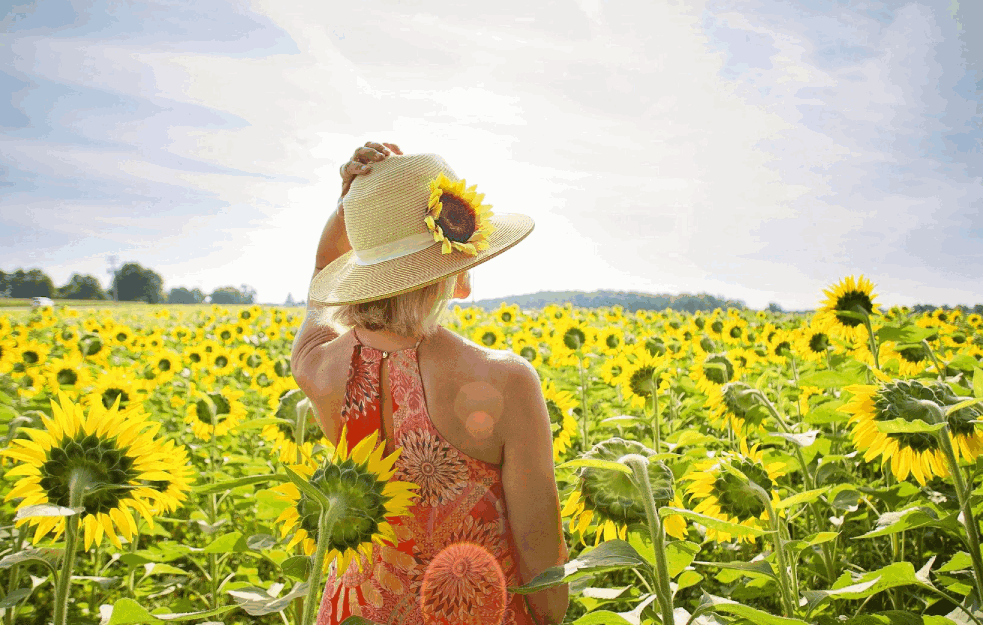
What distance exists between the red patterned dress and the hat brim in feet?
0.63

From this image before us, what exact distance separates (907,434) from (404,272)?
146 centimetres

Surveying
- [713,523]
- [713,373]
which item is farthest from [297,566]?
[713,373]

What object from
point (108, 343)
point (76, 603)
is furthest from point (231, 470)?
point (108, 343)

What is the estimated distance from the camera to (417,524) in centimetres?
173

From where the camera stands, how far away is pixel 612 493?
1452 millimetres

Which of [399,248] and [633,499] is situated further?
[399,248]

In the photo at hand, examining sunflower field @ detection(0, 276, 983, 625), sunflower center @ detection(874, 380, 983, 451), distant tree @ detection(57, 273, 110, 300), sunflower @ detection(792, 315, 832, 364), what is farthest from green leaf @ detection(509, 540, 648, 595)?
distant tree @ detection(57, 273, 110, 300)

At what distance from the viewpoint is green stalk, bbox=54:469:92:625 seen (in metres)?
1.17

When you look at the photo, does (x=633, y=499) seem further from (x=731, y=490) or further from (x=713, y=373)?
(x=713, y=373)

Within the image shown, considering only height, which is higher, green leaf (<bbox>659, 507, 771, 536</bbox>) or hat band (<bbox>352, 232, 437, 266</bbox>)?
hat band (<bbox>352, 232, 437, 266</bbox>)

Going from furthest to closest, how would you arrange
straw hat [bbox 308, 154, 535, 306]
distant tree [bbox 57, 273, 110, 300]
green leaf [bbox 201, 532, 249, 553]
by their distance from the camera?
distant tree [bbox 57, 273, 110, 300] → green leaf [bbox 201, 532, 249, 553] → straw hat [bbox 308, 154, 535, 306]

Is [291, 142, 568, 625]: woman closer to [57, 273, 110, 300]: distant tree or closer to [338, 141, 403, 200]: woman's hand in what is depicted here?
[338, 141, 403, 200]: woman's hand

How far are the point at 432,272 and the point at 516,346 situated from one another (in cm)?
439

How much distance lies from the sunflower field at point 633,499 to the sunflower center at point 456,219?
606mm
